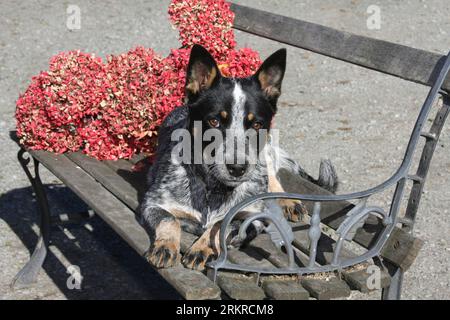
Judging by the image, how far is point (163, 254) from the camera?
3.24 m

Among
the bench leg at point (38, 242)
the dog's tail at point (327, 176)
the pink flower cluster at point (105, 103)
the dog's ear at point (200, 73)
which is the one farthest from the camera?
the bench leg at point (38, 242)

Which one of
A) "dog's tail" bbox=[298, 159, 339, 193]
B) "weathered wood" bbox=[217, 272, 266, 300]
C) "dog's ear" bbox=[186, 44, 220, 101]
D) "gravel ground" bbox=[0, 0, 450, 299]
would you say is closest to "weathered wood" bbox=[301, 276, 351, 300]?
"weathered wood" bbox=[217, 272, 266, 300]

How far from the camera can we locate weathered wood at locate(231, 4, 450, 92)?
3.75 meters

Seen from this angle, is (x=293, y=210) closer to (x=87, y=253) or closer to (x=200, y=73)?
(x=200, y=73)

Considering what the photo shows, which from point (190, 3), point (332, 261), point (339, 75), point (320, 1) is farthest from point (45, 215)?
point (320, 1)

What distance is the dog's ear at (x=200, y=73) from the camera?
12.1 feet

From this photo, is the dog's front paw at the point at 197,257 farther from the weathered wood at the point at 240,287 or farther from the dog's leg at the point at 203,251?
the weathered wood at the point at 240,287

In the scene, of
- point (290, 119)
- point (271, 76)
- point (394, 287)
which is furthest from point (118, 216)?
point (290, 119)

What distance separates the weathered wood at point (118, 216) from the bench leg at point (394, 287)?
0.82 m

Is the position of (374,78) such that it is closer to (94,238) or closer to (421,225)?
(421,225)

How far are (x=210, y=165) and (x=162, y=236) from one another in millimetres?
556

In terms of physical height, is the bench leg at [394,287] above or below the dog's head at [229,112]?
below

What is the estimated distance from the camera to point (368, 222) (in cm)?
352

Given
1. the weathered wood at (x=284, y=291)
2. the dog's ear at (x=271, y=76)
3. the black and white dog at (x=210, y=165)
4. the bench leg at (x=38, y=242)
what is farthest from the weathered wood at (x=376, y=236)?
the bench leg at (x=38, y=242)
